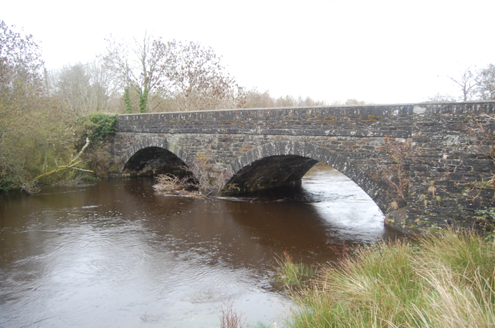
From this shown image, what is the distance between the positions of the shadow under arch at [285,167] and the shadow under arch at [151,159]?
320 cm

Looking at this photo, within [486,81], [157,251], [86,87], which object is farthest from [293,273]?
[86,87]

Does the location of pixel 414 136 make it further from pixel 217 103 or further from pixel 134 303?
pixel 217 103

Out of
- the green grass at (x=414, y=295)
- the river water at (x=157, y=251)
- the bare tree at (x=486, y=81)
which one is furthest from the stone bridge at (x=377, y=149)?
the bare tree at (x=486, y=81)

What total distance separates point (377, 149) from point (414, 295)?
5.22 meters

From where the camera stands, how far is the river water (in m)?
5.47

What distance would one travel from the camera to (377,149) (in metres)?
8.53

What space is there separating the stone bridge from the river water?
112 centimetres

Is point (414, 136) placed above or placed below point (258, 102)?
below

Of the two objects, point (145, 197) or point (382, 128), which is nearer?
point (382, 128)

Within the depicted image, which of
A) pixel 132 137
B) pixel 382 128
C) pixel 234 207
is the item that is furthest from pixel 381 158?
pixel 132 137

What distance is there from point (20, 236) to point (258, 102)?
24.1 m

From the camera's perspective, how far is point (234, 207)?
38.6 ft

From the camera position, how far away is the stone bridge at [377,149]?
7.15 metres

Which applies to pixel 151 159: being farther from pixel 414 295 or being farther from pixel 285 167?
pixel 414 295
